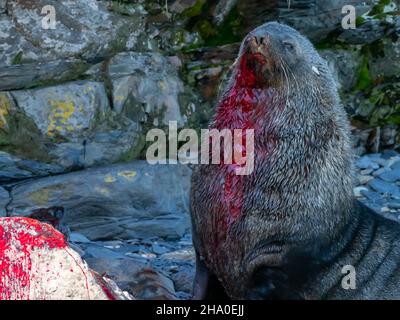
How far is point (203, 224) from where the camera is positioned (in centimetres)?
433

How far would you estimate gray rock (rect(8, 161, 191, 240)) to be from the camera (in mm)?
6094

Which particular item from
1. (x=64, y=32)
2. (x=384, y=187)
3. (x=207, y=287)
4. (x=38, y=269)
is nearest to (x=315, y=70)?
(x=207, y=287)

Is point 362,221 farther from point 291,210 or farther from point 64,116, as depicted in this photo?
point 64,116

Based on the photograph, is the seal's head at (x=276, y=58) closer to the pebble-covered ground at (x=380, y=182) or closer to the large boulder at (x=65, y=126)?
the large boulder at (x=65, y=126)

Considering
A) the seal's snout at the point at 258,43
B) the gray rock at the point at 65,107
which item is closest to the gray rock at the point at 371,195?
the gray rock at the point at 65,107

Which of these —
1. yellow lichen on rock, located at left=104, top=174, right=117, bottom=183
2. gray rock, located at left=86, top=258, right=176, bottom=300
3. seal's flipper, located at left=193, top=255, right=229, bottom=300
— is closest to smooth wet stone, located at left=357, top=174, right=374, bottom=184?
yellow lichen on rock, located at left=104, top=174, right=117, bottom=183

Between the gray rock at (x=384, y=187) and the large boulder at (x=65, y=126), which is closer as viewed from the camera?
the large boulder at (x=65, y=126)

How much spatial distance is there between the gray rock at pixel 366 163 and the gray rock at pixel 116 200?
200 cm

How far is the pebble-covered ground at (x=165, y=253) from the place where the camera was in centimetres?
503

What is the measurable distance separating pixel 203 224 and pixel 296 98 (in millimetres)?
787

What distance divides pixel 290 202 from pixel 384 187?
11.7 ft

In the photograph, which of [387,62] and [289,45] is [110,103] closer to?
[289,45]

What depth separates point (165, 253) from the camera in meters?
5.95
